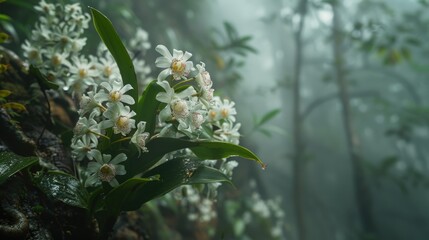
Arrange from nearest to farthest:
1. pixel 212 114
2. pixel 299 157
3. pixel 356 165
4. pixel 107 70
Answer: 1. pixel 212 114
2. pixel 107 70
3. pixel 356 165
4. pixel 299 157

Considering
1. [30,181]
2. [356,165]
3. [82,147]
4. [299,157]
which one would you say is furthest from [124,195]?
[356,165]

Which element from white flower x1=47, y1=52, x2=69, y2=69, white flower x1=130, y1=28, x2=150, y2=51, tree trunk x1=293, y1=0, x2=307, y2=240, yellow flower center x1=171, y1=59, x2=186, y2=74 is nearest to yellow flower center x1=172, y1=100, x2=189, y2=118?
yellow flower center x1=171, y1=59, x2=186, y2=74

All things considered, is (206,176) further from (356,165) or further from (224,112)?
(356,165)

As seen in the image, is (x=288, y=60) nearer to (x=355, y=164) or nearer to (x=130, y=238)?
(x=355, y=164)

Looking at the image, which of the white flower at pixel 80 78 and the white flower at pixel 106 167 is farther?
the white flower at pixel 80 78

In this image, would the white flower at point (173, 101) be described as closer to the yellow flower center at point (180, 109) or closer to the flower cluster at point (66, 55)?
the yellow flower center at point (180, 109)

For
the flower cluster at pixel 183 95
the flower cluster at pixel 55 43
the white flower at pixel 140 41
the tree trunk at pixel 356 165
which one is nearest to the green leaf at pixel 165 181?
the flower cluster at pixel 183 95
